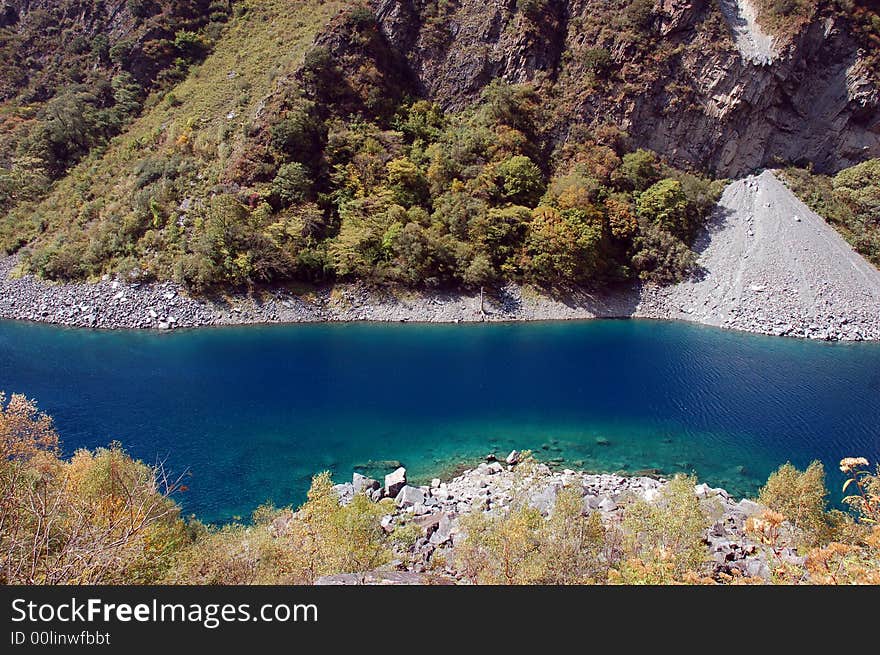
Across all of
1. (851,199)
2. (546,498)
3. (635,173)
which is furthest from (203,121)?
(851,199)

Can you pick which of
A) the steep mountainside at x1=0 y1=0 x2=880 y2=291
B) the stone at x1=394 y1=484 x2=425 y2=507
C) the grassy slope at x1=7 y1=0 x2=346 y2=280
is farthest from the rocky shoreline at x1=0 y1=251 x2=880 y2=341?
the stone at x1=394 y1=484 x2=425 y2=507

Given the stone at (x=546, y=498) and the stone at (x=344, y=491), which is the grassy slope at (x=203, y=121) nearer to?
the stone at (x=344, y=491)

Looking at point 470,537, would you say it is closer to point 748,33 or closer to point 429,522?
point 429,522

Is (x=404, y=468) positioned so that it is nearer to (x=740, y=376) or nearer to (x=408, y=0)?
(x=740, y=376)

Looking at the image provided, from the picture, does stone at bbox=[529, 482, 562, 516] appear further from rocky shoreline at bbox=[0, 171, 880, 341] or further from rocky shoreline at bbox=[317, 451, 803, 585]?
rocky shoreline at bbox=[0, 171, 880, 341]

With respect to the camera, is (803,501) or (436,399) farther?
(436,399)
